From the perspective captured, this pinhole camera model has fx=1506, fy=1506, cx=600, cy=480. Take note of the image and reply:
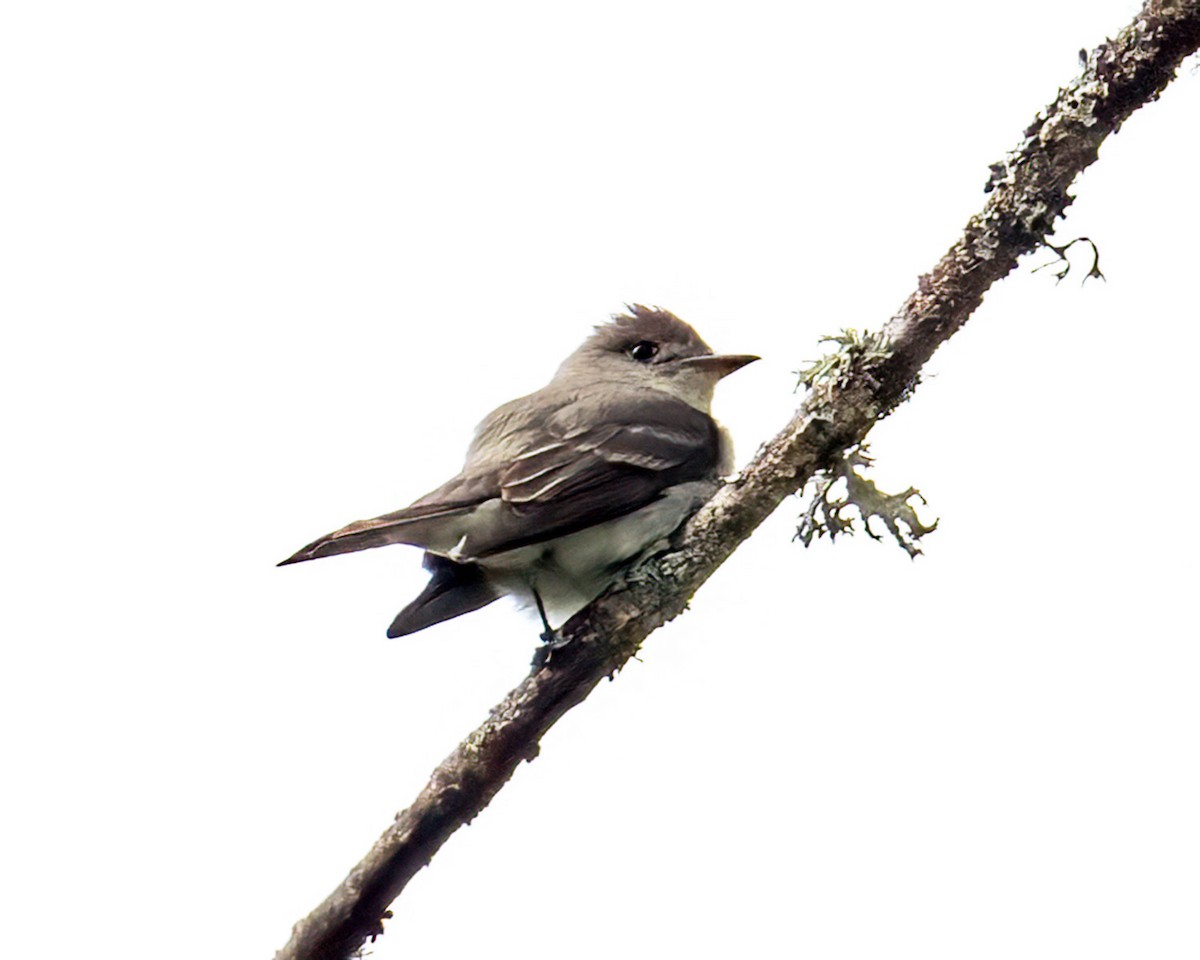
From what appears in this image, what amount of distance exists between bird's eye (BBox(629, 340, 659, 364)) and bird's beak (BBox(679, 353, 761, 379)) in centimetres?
31

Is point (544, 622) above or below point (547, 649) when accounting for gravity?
above

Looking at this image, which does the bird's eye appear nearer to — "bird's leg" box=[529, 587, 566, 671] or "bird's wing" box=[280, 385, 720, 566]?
"bird's wing" box=[280, 385, 720, 566]

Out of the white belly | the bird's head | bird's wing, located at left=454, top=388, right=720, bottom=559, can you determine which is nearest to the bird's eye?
the bird's head

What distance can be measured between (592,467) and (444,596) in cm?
70

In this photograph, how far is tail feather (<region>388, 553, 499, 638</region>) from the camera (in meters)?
5.12

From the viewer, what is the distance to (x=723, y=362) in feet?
21.6

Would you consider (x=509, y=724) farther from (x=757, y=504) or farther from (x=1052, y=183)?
(x=1052, y=183)

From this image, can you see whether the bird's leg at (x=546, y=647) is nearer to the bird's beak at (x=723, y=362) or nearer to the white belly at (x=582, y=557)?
the white belly at (x=582, y=557)

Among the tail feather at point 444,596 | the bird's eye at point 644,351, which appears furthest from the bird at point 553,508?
the bird's eye at point 644,351

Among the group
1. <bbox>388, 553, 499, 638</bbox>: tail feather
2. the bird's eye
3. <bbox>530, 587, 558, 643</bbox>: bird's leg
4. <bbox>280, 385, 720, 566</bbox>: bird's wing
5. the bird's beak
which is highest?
the bird's eye

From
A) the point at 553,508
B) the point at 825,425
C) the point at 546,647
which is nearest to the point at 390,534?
the point at 553,508

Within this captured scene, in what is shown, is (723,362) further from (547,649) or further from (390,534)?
(547,649)

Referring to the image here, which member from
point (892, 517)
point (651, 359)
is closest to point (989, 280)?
point (892, 517)

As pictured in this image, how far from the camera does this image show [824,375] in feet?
12.8
